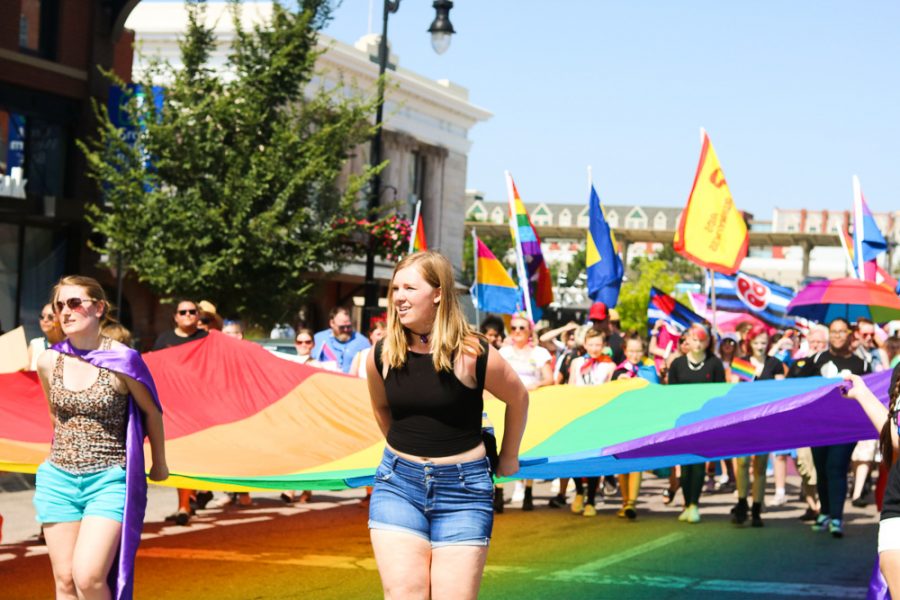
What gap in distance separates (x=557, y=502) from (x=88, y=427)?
8512mm

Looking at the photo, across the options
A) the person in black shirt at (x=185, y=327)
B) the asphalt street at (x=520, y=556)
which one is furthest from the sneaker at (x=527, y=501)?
the person in black shirt at (x=185, y=327)

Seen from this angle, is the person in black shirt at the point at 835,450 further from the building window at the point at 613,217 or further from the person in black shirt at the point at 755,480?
the building window at the point at 613,217

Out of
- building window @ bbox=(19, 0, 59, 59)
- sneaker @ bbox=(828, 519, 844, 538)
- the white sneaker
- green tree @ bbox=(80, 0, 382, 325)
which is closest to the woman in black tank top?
sneaker @ bbox=(828, 519, 844, 538)

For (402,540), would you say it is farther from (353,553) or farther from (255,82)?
(255,82)

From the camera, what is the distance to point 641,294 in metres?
88.9

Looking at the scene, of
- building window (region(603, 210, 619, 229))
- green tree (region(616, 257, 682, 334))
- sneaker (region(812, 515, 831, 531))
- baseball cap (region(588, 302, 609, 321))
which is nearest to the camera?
sneaker (region(812, 515, 831, 531))

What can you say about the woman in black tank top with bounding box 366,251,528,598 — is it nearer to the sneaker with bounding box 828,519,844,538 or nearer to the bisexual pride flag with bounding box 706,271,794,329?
the sneaker with bounding box 828,519,844,538

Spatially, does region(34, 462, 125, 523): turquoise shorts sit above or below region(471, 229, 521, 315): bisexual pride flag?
below

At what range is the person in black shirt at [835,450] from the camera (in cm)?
1173

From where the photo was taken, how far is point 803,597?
8852 millimetres

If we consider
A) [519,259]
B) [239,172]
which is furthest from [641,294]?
[519,259]

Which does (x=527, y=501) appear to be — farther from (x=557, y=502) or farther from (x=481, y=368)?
(x=481, y=368)

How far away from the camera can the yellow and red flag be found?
17422mm

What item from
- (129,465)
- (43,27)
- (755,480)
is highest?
(43,27)
